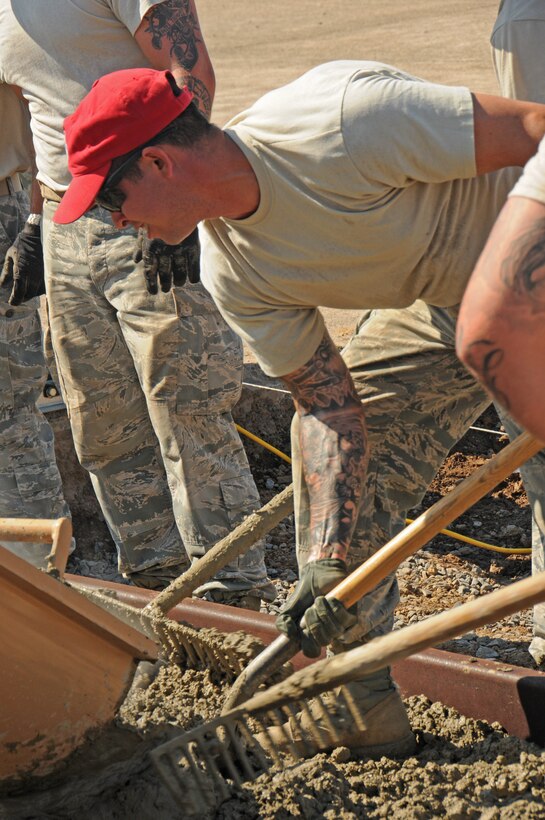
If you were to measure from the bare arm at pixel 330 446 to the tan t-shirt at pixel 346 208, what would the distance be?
7 cm

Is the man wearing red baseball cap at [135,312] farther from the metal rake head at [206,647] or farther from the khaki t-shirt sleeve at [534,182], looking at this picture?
the khaki t-shirt sleeve at [534,182]

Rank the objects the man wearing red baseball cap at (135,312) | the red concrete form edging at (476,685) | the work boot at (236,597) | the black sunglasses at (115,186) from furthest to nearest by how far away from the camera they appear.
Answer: the work boot at (236,597) → the man wearing red baseball cap at (135,312) → the red concrete form edging at (476,685) → the black sunglasses at (115,186)

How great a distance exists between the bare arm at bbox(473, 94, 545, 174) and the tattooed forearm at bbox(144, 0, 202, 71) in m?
1.46

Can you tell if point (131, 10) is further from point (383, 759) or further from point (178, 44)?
point (383, 759)

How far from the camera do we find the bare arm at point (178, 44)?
11.8ft

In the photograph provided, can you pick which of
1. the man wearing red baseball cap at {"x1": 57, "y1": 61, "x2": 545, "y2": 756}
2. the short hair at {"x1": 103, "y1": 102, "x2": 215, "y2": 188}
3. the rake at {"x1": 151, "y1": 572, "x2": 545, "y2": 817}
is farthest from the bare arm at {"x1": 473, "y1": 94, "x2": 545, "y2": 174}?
the rake at {"x1": 151, "y1": 572, "x2": 545, "y2": 817}

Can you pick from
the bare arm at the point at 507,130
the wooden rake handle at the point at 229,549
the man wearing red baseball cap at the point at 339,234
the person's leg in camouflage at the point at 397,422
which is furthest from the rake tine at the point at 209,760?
the bare arm at the point at 507,130

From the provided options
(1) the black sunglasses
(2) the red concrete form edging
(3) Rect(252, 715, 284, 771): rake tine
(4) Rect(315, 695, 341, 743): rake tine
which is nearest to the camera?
(1) the black sunglasses

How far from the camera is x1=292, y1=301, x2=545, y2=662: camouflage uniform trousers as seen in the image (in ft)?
10.1

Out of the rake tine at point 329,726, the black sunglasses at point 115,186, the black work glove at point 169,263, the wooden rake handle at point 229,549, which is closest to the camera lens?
the black sunglasses at point 115,186

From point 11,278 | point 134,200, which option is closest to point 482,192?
point 134,200

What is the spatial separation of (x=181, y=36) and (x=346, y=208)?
136 centimetres

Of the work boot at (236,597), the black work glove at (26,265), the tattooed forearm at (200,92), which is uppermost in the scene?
the tattooed forearm at (200,92)

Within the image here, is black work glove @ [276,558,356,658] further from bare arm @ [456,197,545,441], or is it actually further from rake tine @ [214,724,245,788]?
bare arm @ [456,197,545,441]
